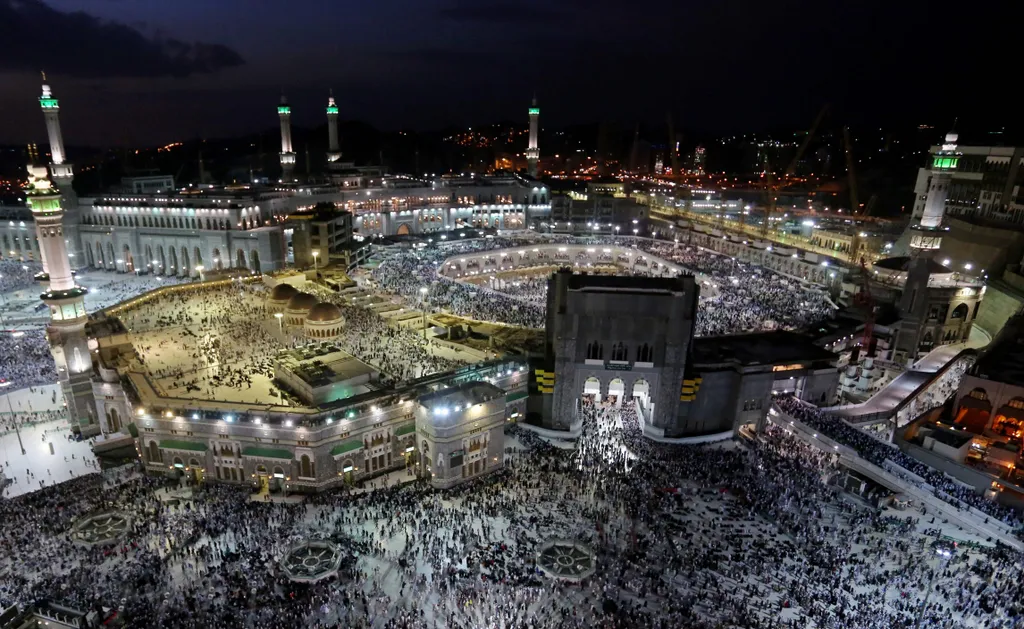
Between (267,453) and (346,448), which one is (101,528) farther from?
(346,448)

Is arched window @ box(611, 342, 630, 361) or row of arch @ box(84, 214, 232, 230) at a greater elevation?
row of arch @ box(84, 214, 232, 230)

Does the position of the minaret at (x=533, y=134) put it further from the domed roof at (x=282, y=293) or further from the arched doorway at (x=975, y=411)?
the arched doorway at (x=975, y=411)

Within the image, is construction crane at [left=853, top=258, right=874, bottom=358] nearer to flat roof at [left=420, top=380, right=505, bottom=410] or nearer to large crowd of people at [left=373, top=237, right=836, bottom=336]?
large crowd of people at [left=373, top=237, right=836, bottom=336]

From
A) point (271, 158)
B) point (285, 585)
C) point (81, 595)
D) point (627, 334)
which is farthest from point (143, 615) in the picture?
point (271, 158)

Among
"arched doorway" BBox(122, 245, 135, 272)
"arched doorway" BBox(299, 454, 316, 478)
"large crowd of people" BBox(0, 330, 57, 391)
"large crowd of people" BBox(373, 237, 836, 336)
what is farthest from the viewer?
"arched doorway" BBox(122, 245, 135, 272)

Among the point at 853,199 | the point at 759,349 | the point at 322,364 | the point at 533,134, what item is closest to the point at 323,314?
the point at 322,364

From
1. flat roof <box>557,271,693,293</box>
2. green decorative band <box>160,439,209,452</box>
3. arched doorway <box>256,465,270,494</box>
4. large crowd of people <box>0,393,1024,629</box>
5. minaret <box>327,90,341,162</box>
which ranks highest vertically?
minaret <box>327,90,341,162</box>

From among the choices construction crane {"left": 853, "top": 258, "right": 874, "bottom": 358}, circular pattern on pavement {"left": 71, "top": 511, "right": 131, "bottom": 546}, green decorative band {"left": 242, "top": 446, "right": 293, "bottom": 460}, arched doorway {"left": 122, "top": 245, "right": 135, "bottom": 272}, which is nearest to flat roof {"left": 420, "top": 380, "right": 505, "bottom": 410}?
A: green decorative band {"left": 242, "top": 446, "right": 293, "bottom": 460}

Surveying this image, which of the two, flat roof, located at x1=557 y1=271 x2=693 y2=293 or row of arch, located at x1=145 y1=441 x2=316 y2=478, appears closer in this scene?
row of arch, located at x1=145 y1=441 x2=316 y2=478
